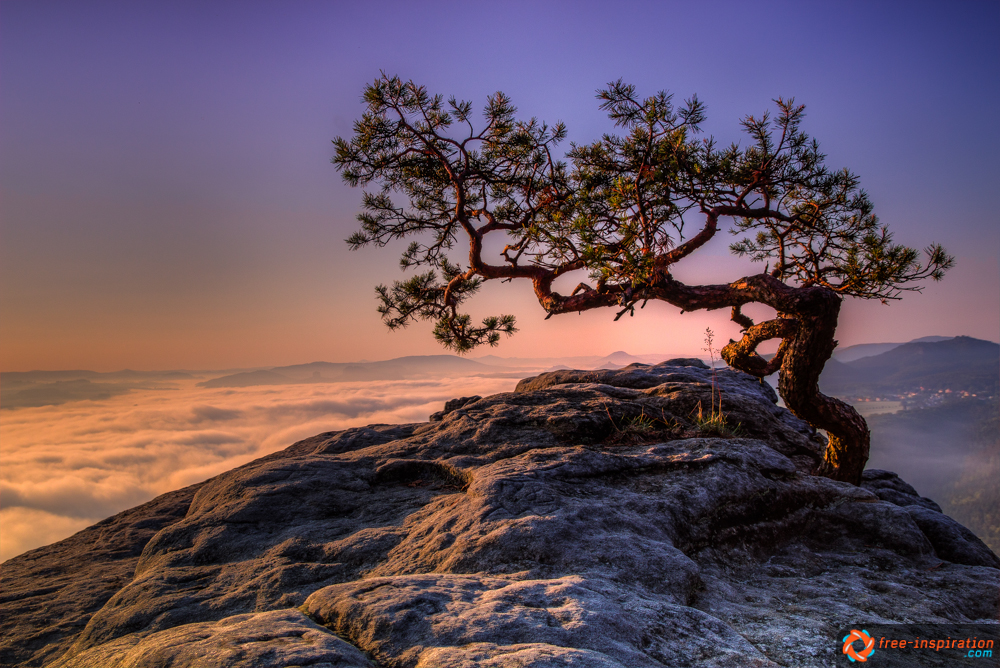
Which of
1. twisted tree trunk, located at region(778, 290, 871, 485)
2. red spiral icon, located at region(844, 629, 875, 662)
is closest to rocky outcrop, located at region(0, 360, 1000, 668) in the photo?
red spiral icon, located at region(844, 629, 875, 662)

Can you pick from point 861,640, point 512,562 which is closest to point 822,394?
point 861,640

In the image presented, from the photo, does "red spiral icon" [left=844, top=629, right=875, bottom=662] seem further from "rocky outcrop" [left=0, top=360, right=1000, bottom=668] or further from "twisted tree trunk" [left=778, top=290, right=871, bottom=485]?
"twisted tree trunk" [left=778, top=290, right=871, bottom=485]

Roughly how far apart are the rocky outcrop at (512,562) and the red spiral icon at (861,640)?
95 millimetres

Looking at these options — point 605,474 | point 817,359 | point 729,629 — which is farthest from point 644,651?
point 817,359

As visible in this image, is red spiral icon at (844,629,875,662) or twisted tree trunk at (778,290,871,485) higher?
twisted tree trunk at (778,290,871,485)

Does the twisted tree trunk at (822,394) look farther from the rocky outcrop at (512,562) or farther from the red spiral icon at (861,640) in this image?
the red spiral icon at (861,640)

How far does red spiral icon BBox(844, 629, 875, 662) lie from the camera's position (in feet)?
9.62

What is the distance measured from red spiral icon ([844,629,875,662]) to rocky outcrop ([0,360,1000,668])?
95 millimetres

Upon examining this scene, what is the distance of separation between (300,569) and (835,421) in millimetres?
8185

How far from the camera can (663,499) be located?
4520mm

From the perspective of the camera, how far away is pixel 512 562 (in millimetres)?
3533

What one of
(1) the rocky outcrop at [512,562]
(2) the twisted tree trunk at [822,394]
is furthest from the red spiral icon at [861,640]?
(2) the twisted tree trunk at [822,394]

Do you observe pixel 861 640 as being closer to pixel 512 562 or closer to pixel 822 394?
pixel 512 562

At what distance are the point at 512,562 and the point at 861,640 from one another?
2.18 m
